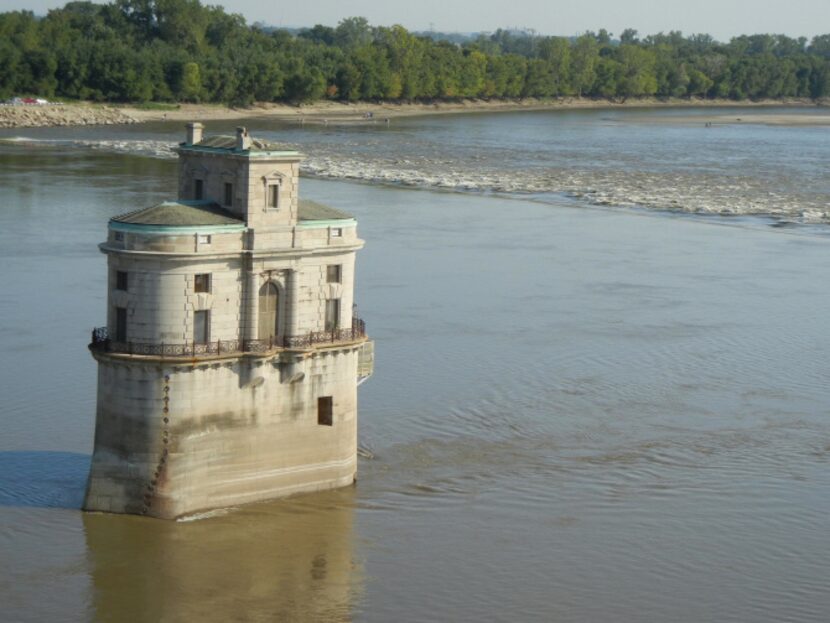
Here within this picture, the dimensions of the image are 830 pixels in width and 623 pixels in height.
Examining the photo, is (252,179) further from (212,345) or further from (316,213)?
(212,345)

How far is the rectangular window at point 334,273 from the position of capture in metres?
33.4

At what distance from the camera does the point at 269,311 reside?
107 feet

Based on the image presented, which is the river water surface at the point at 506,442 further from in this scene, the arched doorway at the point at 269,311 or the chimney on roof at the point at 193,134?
the chimney on roof at the point at 193,134

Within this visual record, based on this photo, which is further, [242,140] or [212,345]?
[242,140]

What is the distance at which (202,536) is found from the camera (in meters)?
31.0

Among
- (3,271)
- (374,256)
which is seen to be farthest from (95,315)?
(374,256)

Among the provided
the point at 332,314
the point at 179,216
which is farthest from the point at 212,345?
the point at 332,314

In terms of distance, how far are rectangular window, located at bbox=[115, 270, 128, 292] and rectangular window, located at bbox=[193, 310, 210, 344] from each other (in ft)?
4.80

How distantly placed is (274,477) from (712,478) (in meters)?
10.3

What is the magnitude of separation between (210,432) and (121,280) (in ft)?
11.2

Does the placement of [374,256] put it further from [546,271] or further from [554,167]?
[554,167]

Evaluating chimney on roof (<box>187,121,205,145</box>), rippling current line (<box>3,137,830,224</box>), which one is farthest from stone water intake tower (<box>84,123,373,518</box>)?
rippling current line (<box>3,137,830,224</box>)

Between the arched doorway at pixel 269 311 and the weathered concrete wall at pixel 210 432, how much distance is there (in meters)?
0.66

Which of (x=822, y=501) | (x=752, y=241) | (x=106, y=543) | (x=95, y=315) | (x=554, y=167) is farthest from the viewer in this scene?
(x=554, y=167)
